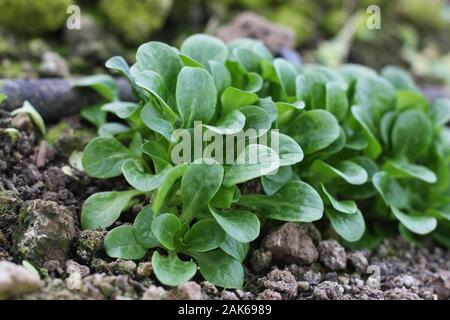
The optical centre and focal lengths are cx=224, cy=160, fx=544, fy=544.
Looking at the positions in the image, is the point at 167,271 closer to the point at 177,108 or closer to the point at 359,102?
the point at 177,108

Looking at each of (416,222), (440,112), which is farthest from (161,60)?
(440,112)

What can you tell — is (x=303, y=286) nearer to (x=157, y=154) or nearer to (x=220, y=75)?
(x=157, y=154)

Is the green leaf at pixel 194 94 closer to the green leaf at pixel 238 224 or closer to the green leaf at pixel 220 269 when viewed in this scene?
the green leaf at pixel 238 224

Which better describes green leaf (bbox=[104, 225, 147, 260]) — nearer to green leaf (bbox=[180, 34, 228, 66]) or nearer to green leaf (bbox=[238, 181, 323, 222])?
green leaf (bbox=[238, 181, 323, 222])

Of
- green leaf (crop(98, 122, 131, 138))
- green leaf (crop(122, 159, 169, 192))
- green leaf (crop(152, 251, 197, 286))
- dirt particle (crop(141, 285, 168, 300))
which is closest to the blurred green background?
green leaf (crop(98, 122, 131, 138))

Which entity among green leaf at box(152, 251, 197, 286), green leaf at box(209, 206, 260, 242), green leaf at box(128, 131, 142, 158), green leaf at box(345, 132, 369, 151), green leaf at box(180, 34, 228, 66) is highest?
green leaf at box(180, 34, 228, 66)

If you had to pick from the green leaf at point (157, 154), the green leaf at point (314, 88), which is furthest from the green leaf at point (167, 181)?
the green leaf at point (314, 88)

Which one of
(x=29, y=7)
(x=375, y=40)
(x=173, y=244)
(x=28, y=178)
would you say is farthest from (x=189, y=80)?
(x=375, y=40)
